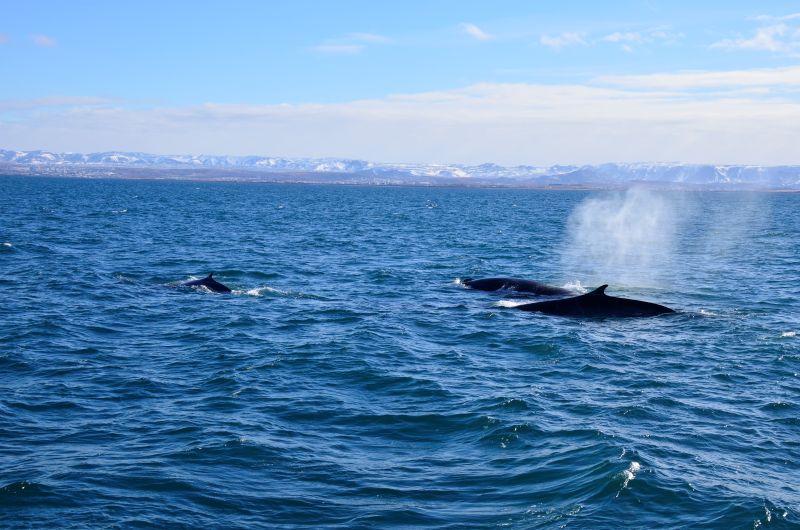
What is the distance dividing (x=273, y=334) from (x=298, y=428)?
11.4m

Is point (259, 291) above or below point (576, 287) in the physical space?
below

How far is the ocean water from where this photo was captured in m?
15.4

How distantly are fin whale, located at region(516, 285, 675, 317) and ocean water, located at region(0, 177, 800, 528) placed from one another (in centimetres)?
100

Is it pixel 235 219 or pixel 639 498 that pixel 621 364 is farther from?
pixel 235 219

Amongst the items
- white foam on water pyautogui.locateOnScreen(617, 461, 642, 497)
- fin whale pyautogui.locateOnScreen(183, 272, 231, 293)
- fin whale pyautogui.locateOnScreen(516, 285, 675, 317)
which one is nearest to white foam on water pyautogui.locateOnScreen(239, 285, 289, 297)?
fin whale pyautogui.locateOnScreen(183, 272, 231, 293)

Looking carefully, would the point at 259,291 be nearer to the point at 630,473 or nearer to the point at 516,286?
the point at 516,286

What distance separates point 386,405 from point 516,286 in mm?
20003

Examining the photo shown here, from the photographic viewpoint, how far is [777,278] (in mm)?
49531

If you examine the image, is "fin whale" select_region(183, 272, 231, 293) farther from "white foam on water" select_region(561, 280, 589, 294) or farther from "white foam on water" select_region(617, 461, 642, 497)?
"white foam on water" select_region(617, 461, 642, 497)

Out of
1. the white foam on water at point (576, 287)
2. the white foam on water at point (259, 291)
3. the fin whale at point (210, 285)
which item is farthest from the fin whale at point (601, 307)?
the fin whale at point (210, 285)

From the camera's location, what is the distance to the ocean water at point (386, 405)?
1541cm

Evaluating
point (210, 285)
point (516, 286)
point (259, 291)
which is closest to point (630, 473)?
point (516, 286)

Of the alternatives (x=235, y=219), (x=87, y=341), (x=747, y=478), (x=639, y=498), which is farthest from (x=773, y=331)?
(x=235, y=219)

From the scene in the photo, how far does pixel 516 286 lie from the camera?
4078cm
